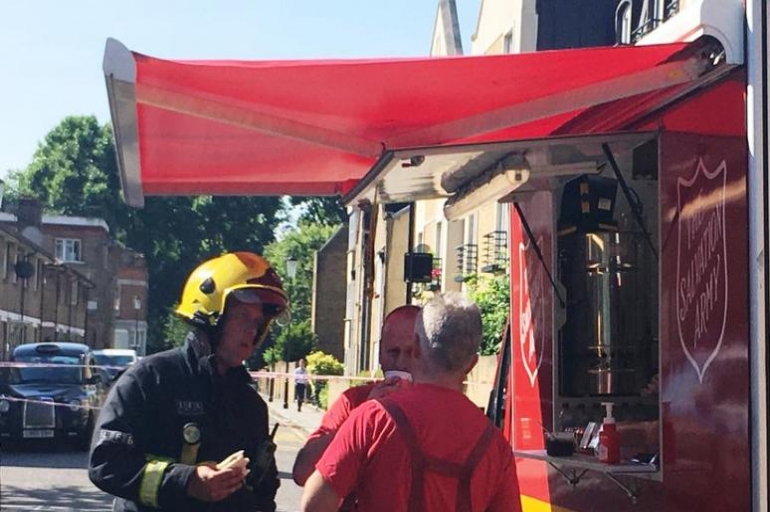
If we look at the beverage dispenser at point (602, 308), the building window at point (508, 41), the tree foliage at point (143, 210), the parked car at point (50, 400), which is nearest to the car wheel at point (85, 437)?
the parked car at point (50, 400)

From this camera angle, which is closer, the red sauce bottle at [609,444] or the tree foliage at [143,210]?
the red sauce bottle at [609,444]

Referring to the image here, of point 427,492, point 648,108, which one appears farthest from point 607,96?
point 427,492

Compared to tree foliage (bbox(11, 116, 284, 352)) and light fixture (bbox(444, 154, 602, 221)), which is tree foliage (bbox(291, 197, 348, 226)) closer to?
tree foliage (bbox(11, 116, 284, 352))

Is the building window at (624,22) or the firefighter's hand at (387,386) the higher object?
the building window at (624,22)

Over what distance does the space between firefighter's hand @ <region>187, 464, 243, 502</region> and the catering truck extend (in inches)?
48.5

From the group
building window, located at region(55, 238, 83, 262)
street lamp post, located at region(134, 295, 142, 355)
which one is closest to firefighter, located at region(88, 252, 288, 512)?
building window, located at region(55, 238, 83, 262)

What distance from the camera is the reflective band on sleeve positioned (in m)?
3.42

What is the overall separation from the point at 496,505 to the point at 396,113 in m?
1.76

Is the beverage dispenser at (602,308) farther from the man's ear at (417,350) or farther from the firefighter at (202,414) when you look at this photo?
the man's ear at (417,350)

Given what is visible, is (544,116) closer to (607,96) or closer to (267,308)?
(607,96)

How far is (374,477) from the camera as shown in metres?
3.20

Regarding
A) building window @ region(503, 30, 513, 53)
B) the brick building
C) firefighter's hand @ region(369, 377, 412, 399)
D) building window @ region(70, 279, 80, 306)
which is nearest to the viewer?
firefighter's hand @ region(369, 377, 412, 399)

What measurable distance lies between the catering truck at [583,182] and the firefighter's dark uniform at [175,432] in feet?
3.02

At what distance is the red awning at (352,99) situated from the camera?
13.0 feet
